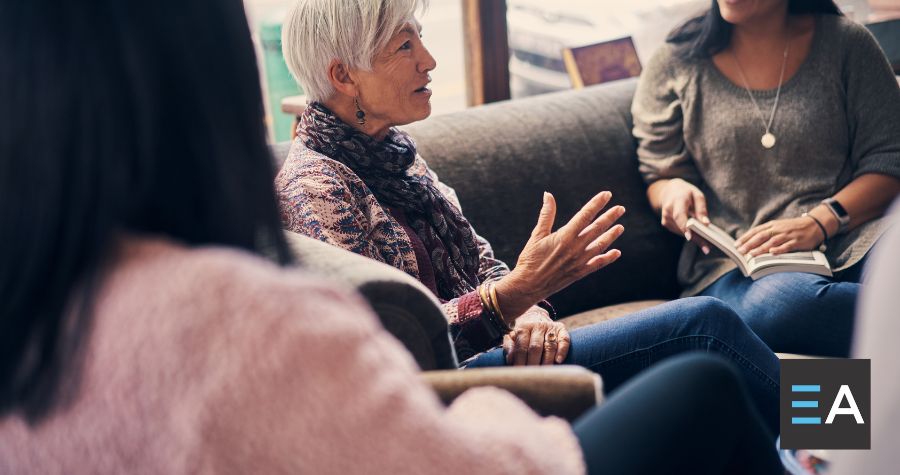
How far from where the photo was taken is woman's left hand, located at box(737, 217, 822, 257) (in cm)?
208

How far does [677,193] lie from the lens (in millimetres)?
2219

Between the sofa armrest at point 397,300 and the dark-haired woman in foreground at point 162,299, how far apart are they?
35cm

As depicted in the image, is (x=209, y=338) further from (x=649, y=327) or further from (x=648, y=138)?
(x=648, y=138)

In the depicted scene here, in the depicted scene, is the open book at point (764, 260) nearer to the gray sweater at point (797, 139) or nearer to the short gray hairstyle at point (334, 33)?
the gray sweater at point (797, 139)

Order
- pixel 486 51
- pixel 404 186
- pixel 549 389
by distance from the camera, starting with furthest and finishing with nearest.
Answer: pixel 486 51, pixel 404 186, pixel 549 389

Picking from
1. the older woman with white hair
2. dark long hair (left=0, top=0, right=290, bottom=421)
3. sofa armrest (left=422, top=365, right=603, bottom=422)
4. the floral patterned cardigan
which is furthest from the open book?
dark long hair (left=0, top=0, right=290, bottom=421)

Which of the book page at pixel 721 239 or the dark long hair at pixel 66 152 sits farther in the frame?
the book page at pixel 721 239

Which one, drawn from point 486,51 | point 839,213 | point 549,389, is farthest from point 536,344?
point 486,51

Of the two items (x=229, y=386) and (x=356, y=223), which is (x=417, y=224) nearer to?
(x=356, y=223)

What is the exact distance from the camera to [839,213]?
2.10 m

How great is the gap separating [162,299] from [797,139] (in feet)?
6.13

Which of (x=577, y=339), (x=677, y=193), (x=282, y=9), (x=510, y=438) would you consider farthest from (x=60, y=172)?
(x=282, y=9)

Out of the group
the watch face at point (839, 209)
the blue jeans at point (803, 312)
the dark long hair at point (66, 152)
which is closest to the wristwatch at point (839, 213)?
the watch face at point (839, 209)

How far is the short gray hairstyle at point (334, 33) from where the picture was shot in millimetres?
1666
